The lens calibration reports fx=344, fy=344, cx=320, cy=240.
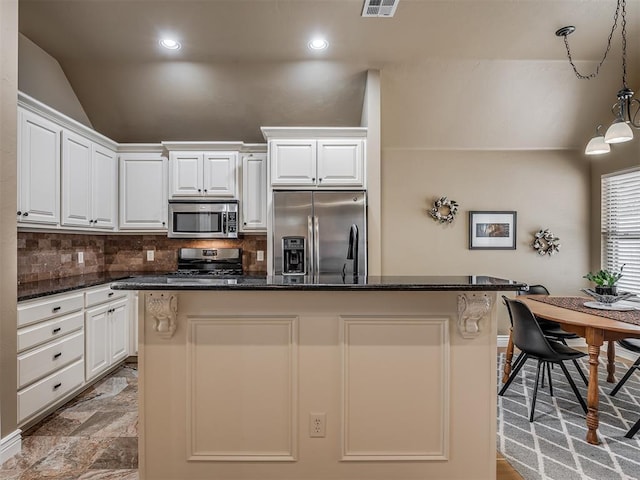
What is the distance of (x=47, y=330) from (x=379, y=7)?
3379 mm

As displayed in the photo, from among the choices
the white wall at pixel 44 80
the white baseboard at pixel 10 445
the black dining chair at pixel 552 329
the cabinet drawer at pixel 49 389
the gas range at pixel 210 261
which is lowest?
the white baseboard at pixel 10 445

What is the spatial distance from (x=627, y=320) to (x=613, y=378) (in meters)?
1.24

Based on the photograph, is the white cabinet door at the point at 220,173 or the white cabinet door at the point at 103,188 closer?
the white cabinet door at the point at 103,188

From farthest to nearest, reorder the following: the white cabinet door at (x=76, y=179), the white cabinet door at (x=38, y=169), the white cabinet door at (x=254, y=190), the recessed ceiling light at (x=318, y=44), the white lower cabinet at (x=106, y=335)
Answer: the white cabinet door at (x=254, y=190) → the recessed ceiling light at (x=318, y=44) → the white cabinet door at (x=76, y=179) → the white lower cabinet at (x=106, y=335) → the white cabinet door at (x=38, y=169)

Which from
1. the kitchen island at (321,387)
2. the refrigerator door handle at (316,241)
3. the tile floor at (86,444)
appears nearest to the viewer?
the kitchen island at (321,387)

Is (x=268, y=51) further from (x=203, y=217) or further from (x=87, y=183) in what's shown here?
(x=87, y=183)

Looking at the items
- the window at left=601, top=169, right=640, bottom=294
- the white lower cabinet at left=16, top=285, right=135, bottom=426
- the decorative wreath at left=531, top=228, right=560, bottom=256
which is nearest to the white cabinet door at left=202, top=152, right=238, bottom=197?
the white lower cabinet at left=16, top=285, right=135, bottom=426

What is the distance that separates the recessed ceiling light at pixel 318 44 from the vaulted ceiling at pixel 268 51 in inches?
2.6

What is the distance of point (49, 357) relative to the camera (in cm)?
253

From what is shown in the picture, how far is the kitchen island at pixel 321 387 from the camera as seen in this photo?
1724 millimetres

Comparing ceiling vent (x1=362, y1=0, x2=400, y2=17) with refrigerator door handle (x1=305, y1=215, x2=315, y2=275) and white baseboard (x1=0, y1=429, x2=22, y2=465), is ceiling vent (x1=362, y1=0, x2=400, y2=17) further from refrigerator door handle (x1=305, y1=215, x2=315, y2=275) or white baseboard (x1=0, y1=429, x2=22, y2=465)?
white baseboard (x1=0, y1=429, x2=22, y2=465)

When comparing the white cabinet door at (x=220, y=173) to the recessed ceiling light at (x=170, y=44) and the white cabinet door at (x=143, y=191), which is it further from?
the recessed ceiling light at (x=170, y=44)

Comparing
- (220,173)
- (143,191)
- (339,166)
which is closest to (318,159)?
(339,166)

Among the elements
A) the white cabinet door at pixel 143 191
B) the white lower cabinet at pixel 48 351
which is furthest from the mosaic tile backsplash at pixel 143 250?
the white lower cabinet at pixel 48 351
